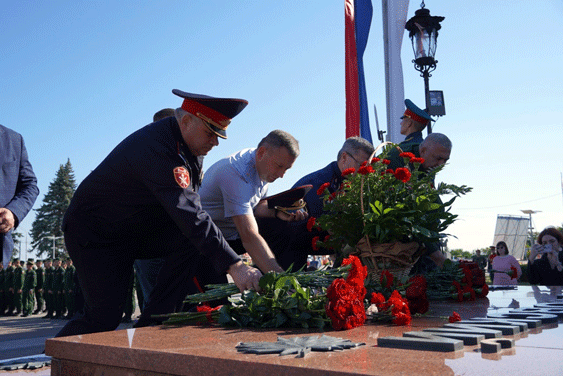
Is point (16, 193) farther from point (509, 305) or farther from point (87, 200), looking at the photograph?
point (509, 305)

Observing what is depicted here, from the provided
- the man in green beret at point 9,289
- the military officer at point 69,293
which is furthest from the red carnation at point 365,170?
the man in green beret at point 9,289

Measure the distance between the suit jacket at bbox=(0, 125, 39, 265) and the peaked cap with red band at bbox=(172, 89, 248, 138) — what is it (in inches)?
47.7

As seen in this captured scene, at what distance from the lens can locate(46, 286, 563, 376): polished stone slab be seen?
1.33 m

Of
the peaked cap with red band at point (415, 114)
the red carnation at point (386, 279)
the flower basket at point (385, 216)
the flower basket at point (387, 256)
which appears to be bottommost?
the red carnation at point (386, 279)

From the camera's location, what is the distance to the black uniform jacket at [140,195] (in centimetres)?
255

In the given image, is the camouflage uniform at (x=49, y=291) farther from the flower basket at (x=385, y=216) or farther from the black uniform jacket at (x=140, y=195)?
the flower basket at (x=385, y=216)

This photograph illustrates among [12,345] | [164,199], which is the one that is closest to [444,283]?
[164,199]

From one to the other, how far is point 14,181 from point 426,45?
5941mm

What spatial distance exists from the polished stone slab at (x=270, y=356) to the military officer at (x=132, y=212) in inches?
27.5

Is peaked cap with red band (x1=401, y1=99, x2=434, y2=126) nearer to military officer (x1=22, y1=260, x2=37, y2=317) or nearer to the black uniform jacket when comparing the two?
the black uniform jacket

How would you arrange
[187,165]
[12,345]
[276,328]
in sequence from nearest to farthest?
[276,328] < [187,165] < [12,345]

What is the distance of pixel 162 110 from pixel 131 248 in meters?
1.91

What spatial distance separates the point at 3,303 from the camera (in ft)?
56.6

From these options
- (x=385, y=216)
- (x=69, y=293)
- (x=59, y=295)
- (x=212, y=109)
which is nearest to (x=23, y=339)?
(x=69, y=293)
